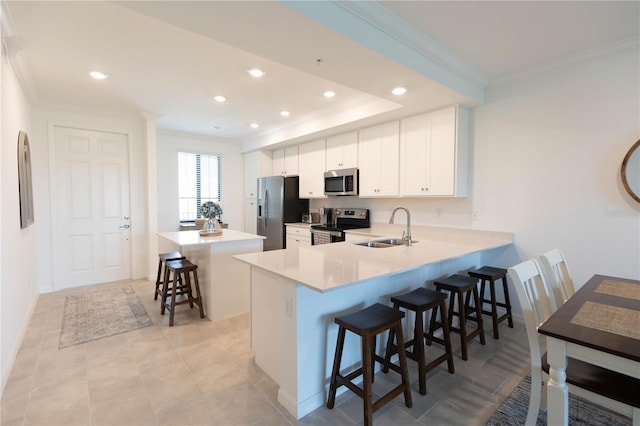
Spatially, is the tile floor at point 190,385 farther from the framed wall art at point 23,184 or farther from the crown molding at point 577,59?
the crown molding at point 577,59

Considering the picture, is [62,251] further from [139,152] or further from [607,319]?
[607,319]

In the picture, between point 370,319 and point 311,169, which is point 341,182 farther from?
point 370,319

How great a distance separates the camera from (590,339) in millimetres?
1248

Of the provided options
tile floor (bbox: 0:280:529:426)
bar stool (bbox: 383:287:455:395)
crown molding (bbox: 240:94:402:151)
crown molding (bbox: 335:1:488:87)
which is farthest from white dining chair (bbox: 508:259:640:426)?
crown molding (bbox: 240:94:402:151)

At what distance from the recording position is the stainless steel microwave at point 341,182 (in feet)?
14.3

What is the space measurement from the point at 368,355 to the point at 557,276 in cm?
150

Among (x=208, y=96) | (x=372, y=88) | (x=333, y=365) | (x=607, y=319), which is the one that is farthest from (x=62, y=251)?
(x=607, y=319)

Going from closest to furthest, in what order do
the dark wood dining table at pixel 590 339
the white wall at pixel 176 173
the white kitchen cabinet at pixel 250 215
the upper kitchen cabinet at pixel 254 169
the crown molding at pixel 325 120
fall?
the dark wood dining table at pixel 590 339, the crown molding at pixel 325 120, the white wall at pixel 176 173, the upper kitchen cabinet at pixel 254 169, the white kitchen cabinet at pixel 250 215

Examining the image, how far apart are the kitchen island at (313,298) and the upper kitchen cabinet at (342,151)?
2.04m

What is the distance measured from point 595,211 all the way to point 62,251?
638cm

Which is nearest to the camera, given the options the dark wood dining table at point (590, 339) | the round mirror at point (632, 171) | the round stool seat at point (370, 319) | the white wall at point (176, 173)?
the dark wood dining table at point (590, 339)

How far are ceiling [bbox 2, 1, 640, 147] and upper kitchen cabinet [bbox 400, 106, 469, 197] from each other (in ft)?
0.59

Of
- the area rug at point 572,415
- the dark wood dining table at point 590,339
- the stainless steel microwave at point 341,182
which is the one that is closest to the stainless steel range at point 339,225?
the stainless steel microwave at point 341,182

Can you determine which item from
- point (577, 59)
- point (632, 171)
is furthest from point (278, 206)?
point (632, 171)
